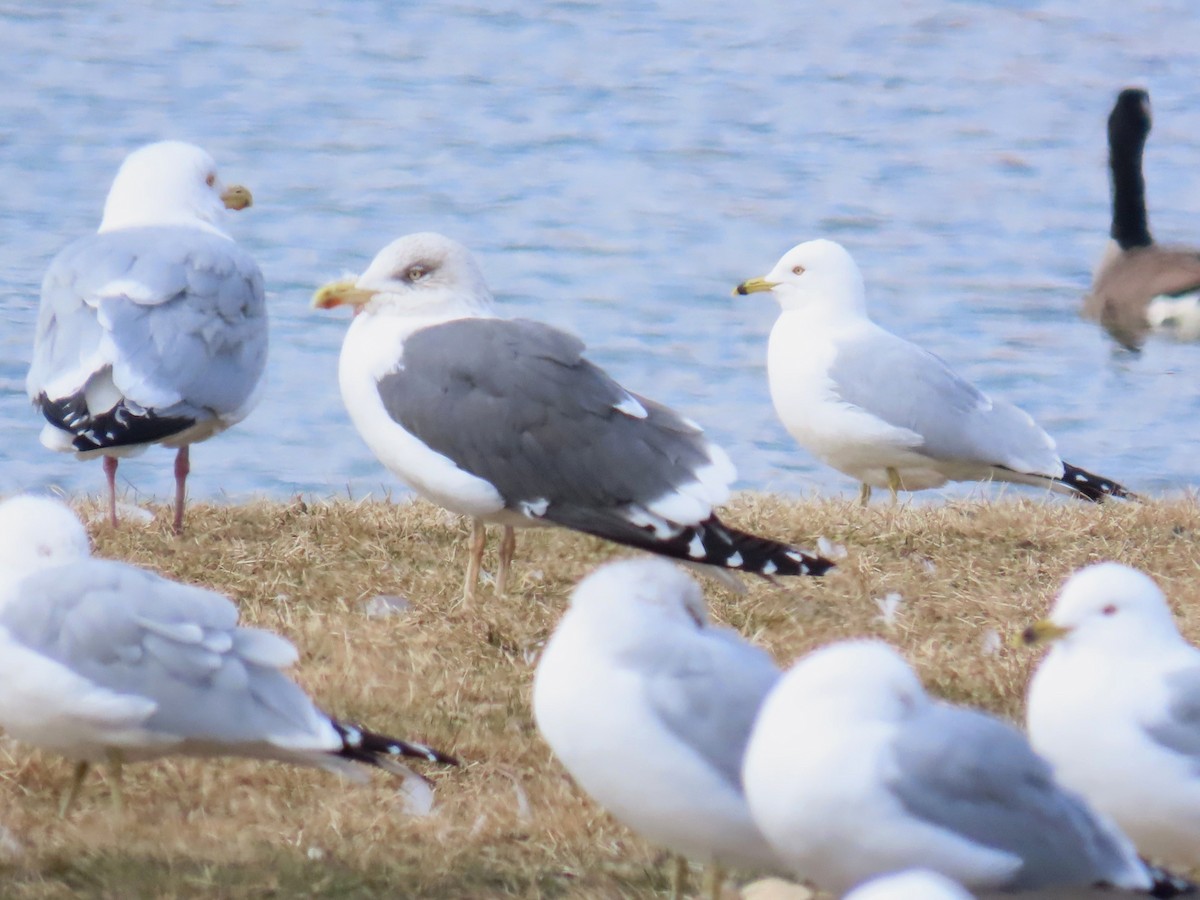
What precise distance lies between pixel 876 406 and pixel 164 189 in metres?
2.47

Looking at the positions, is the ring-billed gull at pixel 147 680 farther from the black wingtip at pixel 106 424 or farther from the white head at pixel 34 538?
the black wingtip at pixel 106 424

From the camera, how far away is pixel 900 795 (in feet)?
9.87

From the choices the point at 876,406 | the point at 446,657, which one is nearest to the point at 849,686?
the point at 446,657

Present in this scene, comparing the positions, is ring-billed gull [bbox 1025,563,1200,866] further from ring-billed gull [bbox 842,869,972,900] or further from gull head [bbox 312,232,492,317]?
gull head [bbox 312,232,492,317]

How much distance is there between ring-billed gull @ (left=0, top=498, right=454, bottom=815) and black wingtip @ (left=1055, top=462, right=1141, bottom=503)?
379 centimetres

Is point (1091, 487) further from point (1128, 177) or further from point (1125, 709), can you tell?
point (1128, 177)

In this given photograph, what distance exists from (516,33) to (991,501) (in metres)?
15.3

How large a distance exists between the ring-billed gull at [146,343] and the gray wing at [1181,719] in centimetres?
320

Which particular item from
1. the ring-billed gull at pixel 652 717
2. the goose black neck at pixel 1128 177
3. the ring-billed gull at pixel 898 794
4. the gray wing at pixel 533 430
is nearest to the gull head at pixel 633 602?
the ring-billed gull at pixel 652 717

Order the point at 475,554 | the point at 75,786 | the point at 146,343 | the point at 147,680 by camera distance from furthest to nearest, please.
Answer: the point at 146,343 < the point at 475,554 < the point at 75,786 < the point at 147,680

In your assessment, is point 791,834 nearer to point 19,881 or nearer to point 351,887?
point 351,887

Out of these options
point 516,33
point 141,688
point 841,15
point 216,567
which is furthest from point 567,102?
point 141,688

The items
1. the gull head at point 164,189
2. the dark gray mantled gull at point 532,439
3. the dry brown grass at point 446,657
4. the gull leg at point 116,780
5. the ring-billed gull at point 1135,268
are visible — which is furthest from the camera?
the ring-billed gull at point 1135,268

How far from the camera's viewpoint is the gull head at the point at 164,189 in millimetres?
6645
